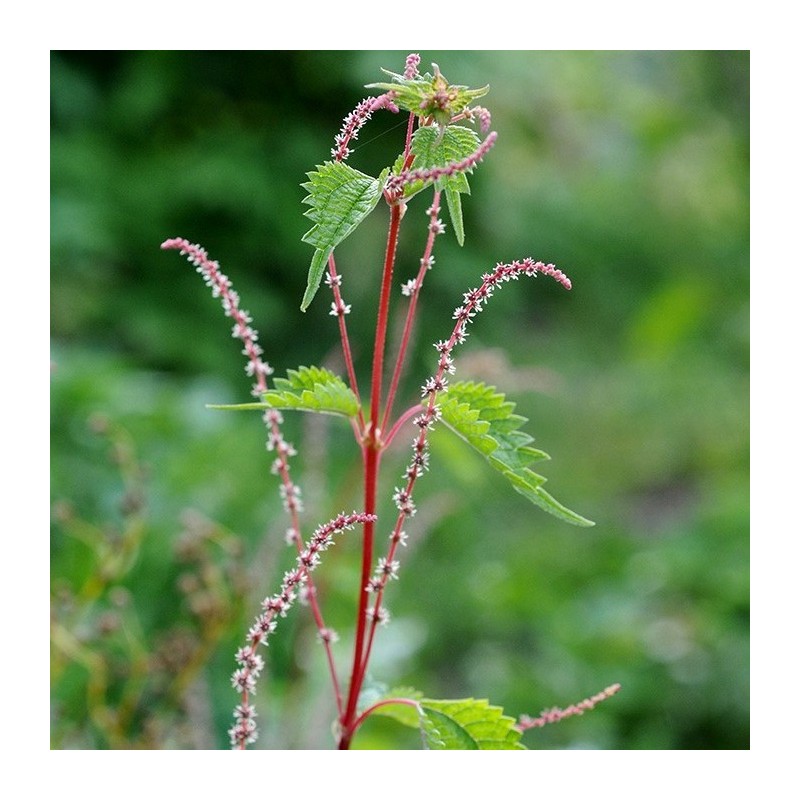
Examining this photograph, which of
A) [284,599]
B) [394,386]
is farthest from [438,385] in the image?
[284,599]

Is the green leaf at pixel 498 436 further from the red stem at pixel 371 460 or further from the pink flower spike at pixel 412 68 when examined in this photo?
the pink flower spike at pixel 412 68

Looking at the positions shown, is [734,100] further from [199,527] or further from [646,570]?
[199,527]

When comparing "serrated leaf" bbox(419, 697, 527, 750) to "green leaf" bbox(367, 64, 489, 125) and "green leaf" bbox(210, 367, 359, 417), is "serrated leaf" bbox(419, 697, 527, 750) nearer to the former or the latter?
"green leaf" bbox(210, 367, 359, 417)

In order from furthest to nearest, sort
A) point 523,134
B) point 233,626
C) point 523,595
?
point 523,134 → point 523,595 → point 233,626

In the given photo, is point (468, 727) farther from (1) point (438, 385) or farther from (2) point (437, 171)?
(2) point (437, 171)

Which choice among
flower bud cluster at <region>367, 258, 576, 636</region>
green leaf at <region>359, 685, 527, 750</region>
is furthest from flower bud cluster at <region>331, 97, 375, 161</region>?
green leaf at <region>359, 685, 527, 750</region>
